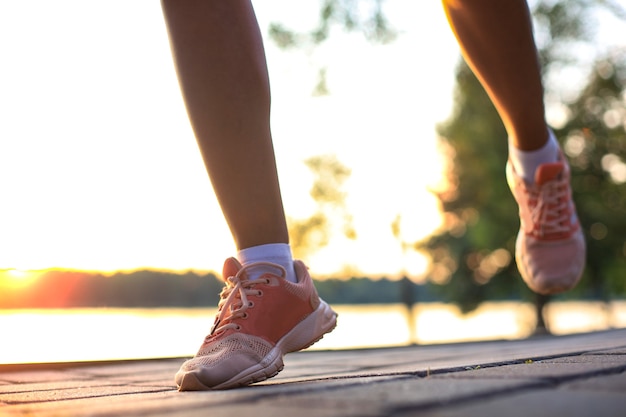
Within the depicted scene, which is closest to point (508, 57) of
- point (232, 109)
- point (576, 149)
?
point (232, 109)

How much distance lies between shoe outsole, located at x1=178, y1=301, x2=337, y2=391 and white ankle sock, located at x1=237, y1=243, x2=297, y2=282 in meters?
0.10

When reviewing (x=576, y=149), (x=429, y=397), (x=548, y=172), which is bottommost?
(x=429, y=397)

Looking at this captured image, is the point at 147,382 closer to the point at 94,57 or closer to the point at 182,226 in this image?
the point at 94,57

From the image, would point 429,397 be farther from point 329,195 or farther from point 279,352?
point 329,195

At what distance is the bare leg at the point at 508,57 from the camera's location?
1921 mm

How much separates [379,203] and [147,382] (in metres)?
15.4

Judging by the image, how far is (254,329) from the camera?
1.44 meters

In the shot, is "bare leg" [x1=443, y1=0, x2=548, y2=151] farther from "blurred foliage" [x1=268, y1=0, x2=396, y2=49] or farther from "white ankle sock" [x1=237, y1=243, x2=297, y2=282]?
"blurred foliage" [x1=268, y1=0, x2=396, y2=49]

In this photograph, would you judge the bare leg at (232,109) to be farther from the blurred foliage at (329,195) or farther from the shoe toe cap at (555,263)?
the blurred foliage at (329,195)

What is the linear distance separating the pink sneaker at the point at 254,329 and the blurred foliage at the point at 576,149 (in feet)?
50.8

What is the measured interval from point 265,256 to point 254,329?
147 mm

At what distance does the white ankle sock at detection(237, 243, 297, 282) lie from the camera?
1491 mm

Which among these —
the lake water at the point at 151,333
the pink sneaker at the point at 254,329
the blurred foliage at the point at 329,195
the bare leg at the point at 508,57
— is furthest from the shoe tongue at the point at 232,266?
the blurred foliage at the point at 329,195

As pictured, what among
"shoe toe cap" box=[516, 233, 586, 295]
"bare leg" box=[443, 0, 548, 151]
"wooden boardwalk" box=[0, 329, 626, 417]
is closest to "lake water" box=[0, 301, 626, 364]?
"shoe toe cap" box=[516, 233, 586, 295]
